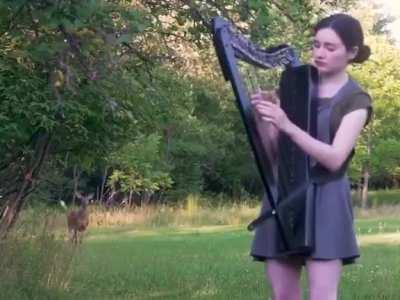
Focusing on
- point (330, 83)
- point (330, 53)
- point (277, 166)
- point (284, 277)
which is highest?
point (330, 53)

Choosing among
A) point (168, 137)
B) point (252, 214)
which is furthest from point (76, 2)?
point (168, 137)

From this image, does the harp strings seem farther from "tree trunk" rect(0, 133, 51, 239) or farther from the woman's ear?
"tree trunk" rect(0, 133, 51, 239)

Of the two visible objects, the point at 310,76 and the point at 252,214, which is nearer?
the point at 310,76

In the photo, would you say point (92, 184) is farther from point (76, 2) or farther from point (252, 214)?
point (76, 2)

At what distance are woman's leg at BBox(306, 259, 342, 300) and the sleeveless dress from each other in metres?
0.03

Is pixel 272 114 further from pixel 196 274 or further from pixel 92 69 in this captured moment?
pixel 196 274

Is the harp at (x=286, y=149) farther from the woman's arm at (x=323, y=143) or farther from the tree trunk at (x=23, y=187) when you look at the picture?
the tree trunk at (x=23, y=187)

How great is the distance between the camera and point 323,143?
3.27 m

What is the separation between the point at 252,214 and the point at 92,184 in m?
8.29

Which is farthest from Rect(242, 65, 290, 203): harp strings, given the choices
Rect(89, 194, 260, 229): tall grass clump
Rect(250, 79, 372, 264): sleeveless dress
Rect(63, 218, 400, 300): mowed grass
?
Rect(89, 194, 260, 229): tall grass clump

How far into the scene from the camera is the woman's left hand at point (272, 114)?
3.17 m

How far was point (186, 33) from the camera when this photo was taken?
899 centimetres

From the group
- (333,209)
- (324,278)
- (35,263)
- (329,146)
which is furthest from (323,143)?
(35,263)

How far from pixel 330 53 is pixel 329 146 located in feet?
1.22
